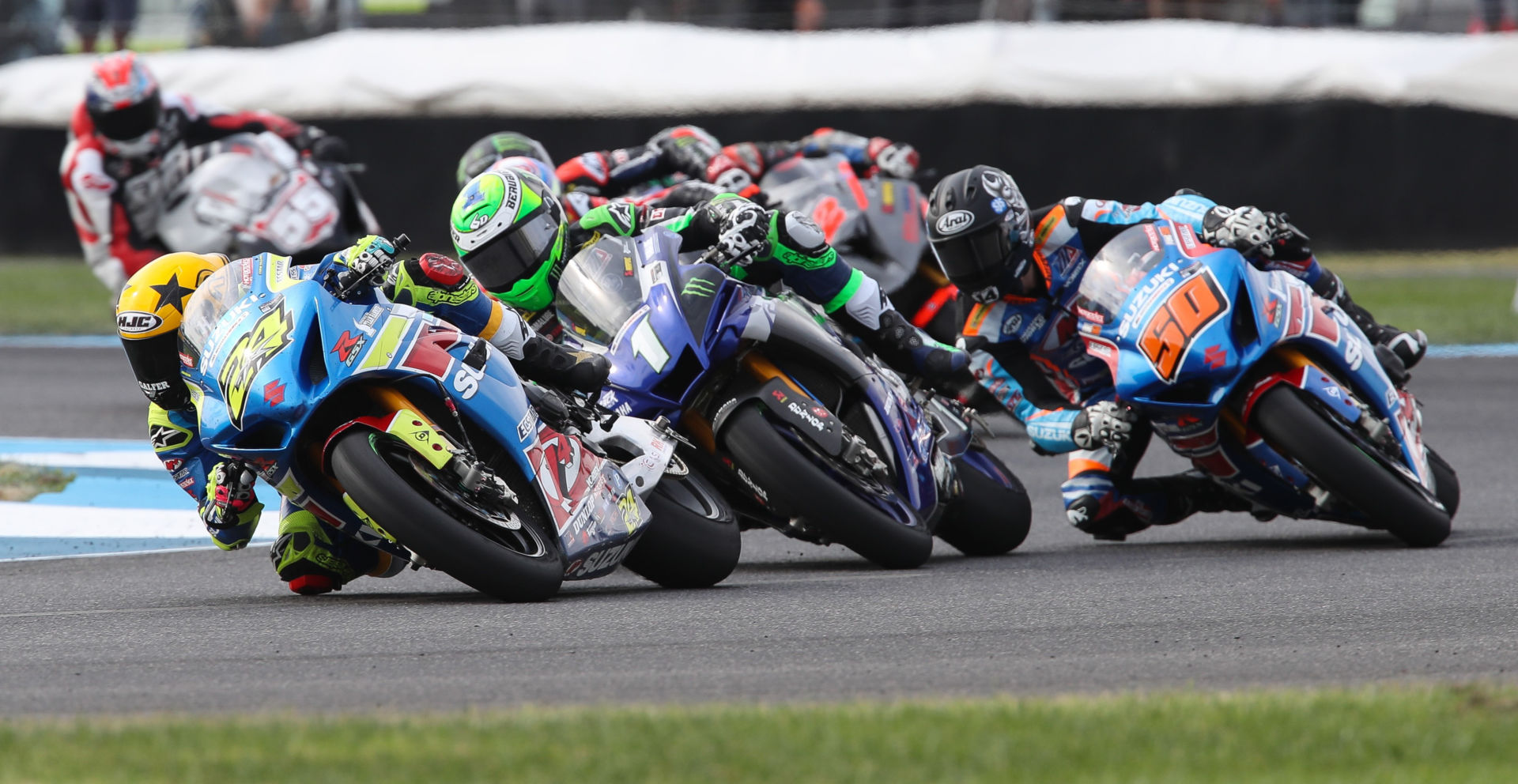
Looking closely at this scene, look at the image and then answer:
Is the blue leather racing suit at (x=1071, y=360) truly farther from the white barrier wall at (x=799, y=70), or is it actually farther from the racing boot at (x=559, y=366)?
the white barrier wall at (x=799, y=70)

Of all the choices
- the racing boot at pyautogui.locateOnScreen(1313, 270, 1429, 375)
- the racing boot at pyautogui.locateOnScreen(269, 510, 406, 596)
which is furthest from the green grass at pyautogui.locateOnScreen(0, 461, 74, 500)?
the racing boot at pyautogui.locateOnScreen(1313, 270, 1429, 375)

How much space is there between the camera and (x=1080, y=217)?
7.27 m

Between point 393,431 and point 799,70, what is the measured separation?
14.1 meters

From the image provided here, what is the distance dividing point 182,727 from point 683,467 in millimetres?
2720

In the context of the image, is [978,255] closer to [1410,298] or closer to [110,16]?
[1410,298]

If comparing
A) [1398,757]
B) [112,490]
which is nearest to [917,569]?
[1398,757]

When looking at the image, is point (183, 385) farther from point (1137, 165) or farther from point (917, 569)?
point (1137, 165)

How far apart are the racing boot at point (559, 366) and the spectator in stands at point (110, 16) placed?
16.6 meters

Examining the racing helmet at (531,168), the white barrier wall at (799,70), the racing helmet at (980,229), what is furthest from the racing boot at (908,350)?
the white barrier wall at (799,70)

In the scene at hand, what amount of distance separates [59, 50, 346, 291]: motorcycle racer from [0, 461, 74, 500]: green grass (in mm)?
2650

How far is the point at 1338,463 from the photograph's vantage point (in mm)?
6523

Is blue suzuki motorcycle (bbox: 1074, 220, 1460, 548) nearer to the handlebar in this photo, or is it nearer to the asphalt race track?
the asphalt race track

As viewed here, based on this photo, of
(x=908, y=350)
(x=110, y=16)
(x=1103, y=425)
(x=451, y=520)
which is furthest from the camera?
(x=110, y=16)

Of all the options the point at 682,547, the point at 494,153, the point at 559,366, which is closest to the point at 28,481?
the point at 494,153
